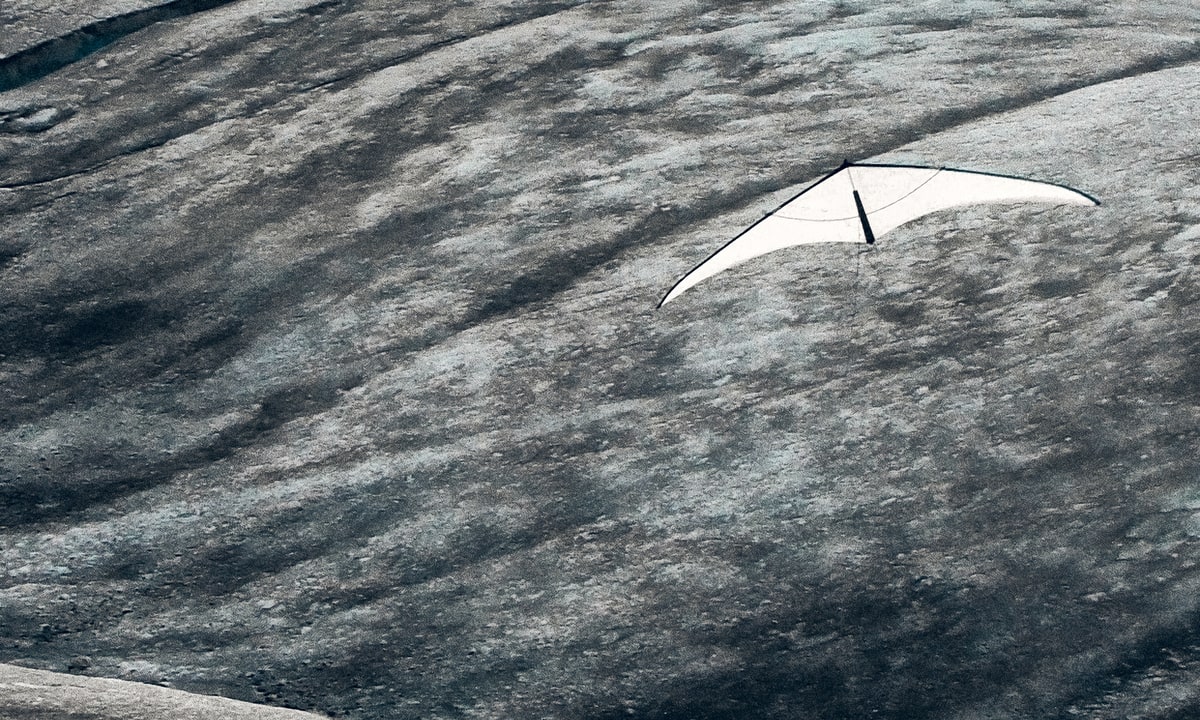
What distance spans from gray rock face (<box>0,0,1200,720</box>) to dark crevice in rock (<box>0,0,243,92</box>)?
0.43 feet

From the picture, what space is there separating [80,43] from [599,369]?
9.83 meters

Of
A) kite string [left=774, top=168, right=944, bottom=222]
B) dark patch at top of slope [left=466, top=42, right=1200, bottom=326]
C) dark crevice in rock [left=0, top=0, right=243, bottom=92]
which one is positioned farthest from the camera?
dark crevice in rock [left=0, top=0, right=243, bottom=92]

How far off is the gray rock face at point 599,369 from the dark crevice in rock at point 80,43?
5.1 inches

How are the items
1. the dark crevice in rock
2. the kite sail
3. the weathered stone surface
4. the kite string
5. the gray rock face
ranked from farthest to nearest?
1. the dark crevice in rock
2. the kite string
3. the kite sail
4. the gray rock face
5. the weathered stone surface

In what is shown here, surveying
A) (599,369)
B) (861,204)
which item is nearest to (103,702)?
(599,369)

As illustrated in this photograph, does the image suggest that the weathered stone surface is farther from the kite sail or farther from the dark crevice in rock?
the dark crevice in rock

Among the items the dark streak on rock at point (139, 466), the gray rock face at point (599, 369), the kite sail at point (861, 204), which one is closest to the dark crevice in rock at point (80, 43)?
the gray rock face at point (599, 369)

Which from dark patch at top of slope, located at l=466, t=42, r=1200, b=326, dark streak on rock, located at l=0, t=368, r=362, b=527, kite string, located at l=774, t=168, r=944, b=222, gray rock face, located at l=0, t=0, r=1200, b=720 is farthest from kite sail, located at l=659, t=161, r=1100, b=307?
dark streak on rock, located at l=0, t=368, r=362, b=527

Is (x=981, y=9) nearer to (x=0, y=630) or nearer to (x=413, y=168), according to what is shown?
(x=413, y=168)

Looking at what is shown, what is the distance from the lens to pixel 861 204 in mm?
13188

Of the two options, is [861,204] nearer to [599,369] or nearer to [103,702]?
[599,369]

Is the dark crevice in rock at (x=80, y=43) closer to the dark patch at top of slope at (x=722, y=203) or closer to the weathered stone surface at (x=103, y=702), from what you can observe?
the dark patch at top of slope at (x=722, y=203)

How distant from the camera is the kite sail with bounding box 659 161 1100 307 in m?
13.0

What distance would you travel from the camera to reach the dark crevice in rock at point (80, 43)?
18.0 m
